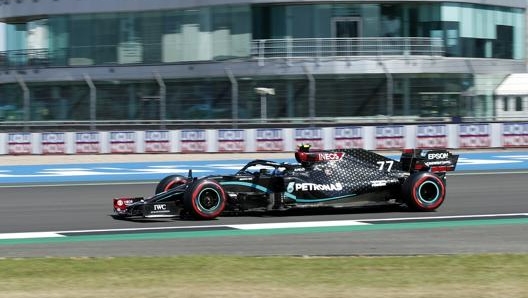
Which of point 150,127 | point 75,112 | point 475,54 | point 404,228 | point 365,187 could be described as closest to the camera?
point 404,228

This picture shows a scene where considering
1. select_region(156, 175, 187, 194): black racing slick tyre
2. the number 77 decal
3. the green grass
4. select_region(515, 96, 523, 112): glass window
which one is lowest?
the green grass

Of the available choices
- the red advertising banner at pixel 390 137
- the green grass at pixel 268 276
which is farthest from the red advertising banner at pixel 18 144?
the green grass at pixel 268 276

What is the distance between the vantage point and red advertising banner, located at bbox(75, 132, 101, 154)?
95.6 feet

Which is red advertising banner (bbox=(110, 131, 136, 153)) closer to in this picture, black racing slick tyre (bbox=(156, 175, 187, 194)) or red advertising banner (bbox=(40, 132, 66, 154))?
red advertising banner (bbox=(40, 132, 66, 154))

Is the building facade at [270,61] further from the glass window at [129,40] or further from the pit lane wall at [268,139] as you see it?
the pit lane wall at [268,139]

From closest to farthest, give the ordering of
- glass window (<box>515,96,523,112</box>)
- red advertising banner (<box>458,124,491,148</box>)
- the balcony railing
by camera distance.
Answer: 1. red advertising banner (<box>458,124,491,148</box>)
2. glass window (<box>515,96,523,112</box>)
3. the balcony railing

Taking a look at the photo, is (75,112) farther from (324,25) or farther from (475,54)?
(475,54)

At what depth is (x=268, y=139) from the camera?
1133 inches

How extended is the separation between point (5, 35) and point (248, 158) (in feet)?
74.9

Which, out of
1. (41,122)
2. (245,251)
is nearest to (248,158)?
(41,122)

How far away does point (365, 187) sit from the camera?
1424 cm

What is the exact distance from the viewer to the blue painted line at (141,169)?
2289 cm

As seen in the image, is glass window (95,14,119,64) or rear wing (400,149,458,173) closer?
rear wing (400,149,458,173)

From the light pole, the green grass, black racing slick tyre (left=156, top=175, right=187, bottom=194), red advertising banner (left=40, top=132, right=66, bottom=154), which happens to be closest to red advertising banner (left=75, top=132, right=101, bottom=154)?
red advertising banner (left=40, top=132, right=66, bottom=154)
